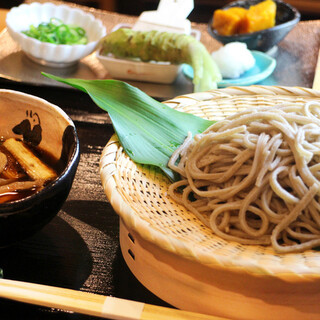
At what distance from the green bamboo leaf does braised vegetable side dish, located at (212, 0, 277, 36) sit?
1267 mm

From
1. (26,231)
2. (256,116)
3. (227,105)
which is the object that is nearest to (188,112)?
(227,105)

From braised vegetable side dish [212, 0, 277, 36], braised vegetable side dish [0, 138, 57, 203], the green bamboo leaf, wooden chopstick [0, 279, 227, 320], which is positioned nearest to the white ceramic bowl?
braised vegetable side dish [212, 0, 277, 36]

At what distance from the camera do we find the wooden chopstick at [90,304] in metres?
1.01

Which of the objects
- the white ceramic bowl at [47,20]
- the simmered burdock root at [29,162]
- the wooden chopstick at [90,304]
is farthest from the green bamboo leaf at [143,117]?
the white ceramic bowl at [47,20]

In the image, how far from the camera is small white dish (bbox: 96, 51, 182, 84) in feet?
7.64

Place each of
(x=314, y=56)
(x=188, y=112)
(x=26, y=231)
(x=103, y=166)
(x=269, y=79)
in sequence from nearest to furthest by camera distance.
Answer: (x=26, y=231) < (x=103, y=166) < (x=188, y=112) < (x=269, y=79) < (x=314, y=56)

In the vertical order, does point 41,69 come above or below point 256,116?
below

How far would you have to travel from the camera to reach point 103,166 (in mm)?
1341

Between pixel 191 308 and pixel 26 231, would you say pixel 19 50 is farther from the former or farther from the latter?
pixel 191 308

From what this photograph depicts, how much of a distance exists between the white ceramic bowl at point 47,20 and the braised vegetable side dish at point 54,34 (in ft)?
0.21

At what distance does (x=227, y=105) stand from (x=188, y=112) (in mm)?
151

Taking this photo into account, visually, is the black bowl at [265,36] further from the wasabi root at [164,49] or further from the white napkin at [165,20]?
the wasabi root at [164,49]

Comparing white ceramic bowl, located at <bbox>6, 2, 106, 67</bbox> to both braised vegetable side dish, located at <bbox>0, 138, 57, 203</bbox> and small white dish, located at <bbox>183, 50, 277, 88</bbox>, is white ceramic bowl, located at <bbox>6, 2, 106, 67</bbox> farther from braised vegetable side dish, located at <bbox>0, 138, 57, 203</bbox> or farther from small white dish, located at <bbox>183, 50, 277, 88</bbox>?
braised vegetable side dish, located at <bbox>0, 138, 57, 203</bbox>

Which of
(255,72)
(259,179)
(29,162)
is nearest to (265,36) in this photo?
(255,72)
